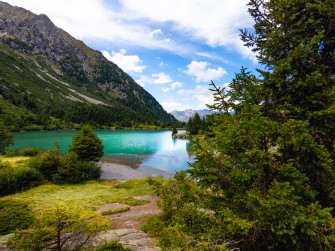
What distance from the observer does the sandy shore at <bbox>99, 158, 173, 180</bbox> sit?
Answer: 32.2 meters

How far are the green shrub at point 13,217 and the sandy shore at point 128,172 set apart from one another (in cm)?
2380

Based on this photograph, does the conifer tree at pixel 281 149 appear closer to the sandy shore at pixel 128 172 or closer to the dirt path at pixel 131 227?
the dirt path at pixel 131 227

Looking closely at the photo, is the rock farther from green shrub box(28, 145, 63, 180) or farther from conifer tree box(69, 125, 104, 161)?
conifer tree box(69, 125, 104, 161)

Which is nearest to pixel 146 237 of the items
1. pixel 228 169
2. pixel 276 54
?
pixel 228 169

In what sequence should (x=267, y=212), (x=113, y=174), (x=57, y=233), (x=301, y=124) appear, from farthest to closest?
(x=113, y=174), (x=57, y=233), (x=301, y=124), (x=267, y=212)

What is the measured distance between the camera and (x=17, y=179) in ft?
66.8

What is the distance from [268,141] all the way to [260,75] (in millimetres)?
2662

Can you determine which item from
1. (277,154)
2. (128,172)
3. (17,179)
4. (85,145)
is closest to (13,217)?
(277,154)

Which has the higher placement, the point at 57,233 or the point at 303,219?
the point at 303,219

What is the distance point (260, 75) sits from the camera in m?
6.07

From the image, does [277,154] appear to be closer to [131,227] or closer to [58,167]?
[131,227]

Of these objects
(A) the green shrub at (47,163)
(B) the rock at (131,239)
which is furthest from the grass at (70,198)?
(B) the rock at (131,239)

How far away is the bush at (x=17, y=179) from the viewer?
18.8 metres

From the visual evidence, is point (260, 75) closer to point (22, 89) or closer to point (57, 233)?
point (57, 233)
